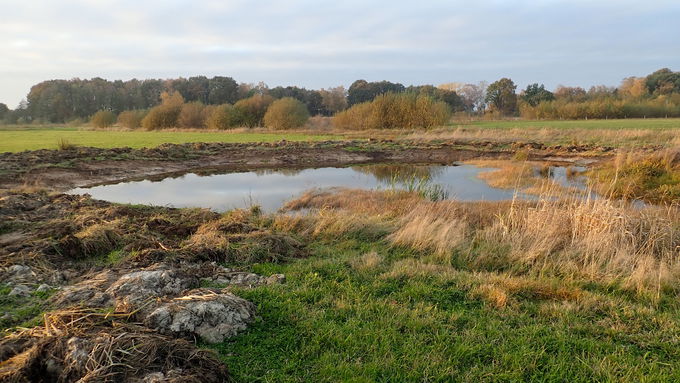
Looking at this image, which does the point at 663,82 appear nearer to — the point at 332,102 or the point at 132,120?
the point at 332,102

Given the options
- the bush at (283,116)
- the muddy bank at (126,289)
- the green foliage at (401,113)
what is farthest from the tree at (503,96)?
the muddy bank at (126,289)

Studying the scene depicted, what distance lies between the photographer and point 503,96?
9069cm

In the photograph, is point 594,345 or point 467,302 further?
point 467,302

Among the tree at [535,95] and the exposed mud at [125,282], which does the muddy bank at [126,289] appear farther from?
the tree at [535,95]

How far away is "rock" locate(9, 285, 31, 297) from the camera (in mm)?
5491

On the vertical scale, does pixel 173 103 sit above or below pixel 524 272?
above

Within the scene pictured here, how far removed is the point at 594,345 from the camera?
14.4 ft

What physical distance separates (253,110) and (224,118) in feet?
12.7

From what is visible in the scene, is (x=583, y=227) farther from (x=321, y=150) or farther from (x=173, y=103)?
(x=173, y=103)

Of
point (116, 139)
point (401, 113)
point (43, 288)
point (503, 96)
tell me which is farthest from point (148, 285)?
point (503, 96)

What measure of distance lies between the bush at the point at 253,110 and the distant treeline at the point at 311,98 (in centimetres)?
13

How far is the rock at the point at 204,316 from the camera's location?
4.35m

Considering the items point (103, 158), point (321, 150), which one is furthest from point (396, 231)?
point (321, 150)

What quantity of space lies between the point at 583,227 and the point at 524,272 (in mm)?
1955
